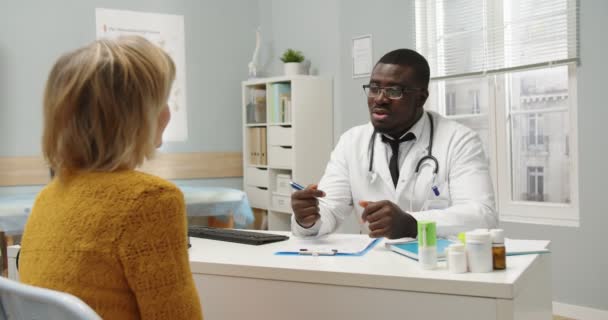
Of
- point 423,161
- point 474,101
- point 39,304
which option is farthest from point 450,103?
point 39,304

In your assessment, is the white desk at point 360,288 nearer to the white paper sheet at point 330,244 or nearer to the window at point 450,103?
the white paper sheet at point 330,244

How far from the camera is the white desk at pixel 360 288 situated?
1246mm

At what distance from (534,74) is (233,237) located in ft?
7.80

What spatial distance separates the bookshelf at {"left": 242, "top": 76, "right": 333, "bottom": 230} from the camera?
14.5ft

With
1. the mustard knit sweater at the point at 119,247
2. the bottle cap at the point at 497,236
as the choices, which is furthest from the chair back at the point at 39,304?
the bottle cap at the point at 497,236

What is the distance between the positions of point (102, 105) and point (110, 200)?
15 cm

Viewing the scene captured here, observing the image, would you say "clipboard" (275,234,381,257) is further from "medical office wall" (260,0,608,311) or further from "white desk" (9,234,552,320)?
"medical office wall" (260,0,608,311)

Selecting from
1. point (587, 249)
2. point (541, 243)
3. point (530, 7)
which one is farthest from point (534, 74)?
point (541, 243)

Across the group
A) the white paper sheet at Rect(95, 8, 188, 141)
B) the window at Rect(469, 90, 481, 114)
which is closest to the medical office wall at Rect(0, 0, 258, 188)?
→ the white paper sheet at Rect(95, 8, 188, 141)

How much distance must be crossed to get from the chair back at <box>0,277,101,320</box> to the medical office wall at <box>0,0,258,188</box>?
3486 millimetres

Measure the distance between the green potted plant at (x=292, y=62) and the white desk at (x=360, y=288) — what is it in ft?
9.92

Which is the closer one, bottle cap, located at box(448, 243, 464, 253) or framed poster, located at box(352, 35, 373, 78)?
bottle cap, located at box(448, 243, 464, 253)

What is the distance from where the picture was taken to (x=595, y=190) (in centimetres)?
312

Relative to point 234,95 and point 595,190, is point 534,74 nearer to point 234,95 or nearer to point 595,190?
point 595,190
